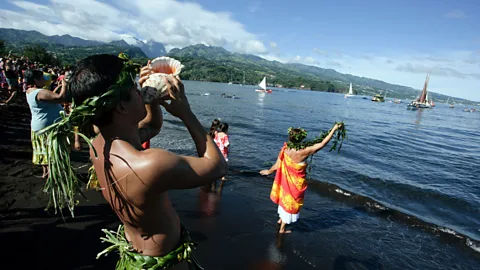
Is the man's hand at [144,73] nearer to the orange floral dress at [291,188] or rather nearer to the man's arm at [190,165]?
the man's arm at [190,165]

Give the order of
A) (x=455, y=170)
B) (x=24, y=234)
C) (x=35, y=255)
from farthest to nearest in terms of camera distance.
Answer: (x=455, y=170) < (x=24, y=234) < (x=35, y=255)

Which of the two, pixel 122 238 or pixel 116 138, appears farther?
pixel 122 238

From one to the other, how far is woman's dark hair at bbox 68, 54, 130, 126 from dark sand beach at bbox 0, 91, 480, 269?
8.01ft

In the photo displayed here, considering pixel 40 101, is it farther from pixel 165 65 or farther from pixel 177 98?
pixel 177 98

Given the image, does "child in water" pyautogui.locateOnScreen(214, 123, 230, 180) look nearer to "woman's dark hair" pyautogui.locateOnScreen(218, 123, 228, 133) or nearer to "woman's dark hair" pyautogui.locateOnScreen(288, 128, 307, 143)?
"woman's dark hair" pyautogui.locateOnScreen(218, 123, 228, 133)

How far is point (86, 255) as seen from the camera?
15.6ft

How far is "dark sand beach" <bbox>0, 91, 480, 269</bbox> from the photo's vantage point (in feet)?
16.0

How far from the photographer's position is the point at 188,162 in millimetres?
1667

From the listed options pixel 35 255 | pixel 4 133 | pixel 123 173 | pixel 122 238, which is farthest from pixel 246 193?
pixel 4 133

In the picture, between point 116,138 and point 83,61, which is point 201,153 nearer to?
point 116,138

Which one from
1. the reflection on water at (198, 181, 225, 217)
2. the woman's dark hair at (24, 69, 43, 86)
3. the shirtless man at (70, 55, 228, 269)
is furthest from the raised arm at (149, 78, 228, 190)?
the reflection on water at (198, 181, 225, 217)

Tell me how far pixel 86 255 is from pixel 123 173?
13.4 feet

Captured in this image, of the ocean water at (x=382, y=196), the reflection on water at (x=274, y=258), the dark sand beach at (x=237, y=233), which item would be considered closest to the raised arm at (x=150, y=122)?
the dark sand beach at (x=237, y=233)

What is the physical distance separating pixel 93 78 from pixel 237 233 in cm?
542
